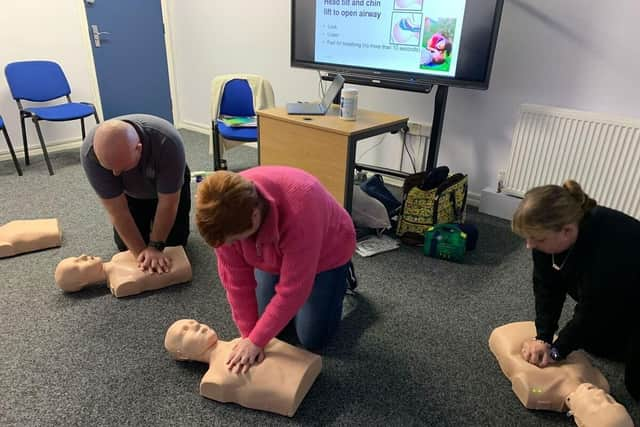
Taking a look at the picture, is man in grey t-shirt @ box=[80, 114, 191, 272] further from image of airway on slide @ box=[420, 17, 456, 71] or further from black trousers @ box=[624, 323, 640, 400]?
black trousers @ box=[624, 323, 640, 400]

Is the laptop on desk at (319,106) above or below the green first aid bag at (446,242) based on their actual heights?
above

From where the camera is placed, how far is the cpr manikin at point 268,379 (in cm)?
136

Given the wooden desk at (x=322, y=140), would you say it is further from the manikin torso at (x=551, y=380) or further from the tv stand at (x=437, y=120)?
the manikin torso at (x=551, y=380)

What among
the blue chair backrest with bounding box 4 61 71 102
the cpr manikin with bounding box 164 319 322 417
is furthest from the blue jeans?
the blue chair backrest with bounding box 4 61 71 102

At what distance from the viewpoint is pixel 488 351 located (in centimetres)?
168

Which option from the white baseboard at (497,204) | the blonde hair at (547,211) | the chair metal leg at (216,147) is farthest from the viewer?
the chair metal leg at (216,147)

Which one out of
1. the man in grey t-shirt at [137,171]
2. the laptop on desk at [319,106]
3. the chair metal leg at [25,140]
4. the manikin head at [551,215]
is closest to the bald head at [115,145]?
the man in grey t-shirt at [137,171]

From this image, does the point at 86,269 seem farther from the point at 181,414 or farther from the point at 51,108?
the point at 51,108

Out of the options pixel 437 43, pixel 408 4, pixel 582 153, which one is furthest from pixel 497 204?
pixel 408 4

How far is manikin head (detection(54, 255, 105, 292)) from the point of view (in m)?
Answer: 1.90

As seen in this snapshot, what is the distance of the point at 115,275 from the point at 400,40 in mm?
2014

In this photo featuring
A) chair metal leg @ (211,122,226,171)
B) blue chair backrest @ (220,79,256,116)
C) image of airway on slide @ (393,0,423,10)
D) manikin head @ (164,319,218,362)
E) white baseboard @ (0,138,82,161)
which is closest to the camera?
manikin head @ (164,319,218,362)

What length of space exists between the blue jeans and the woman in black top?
62cm

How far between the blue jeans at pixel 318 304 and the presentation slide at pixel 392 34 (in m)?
1.60
